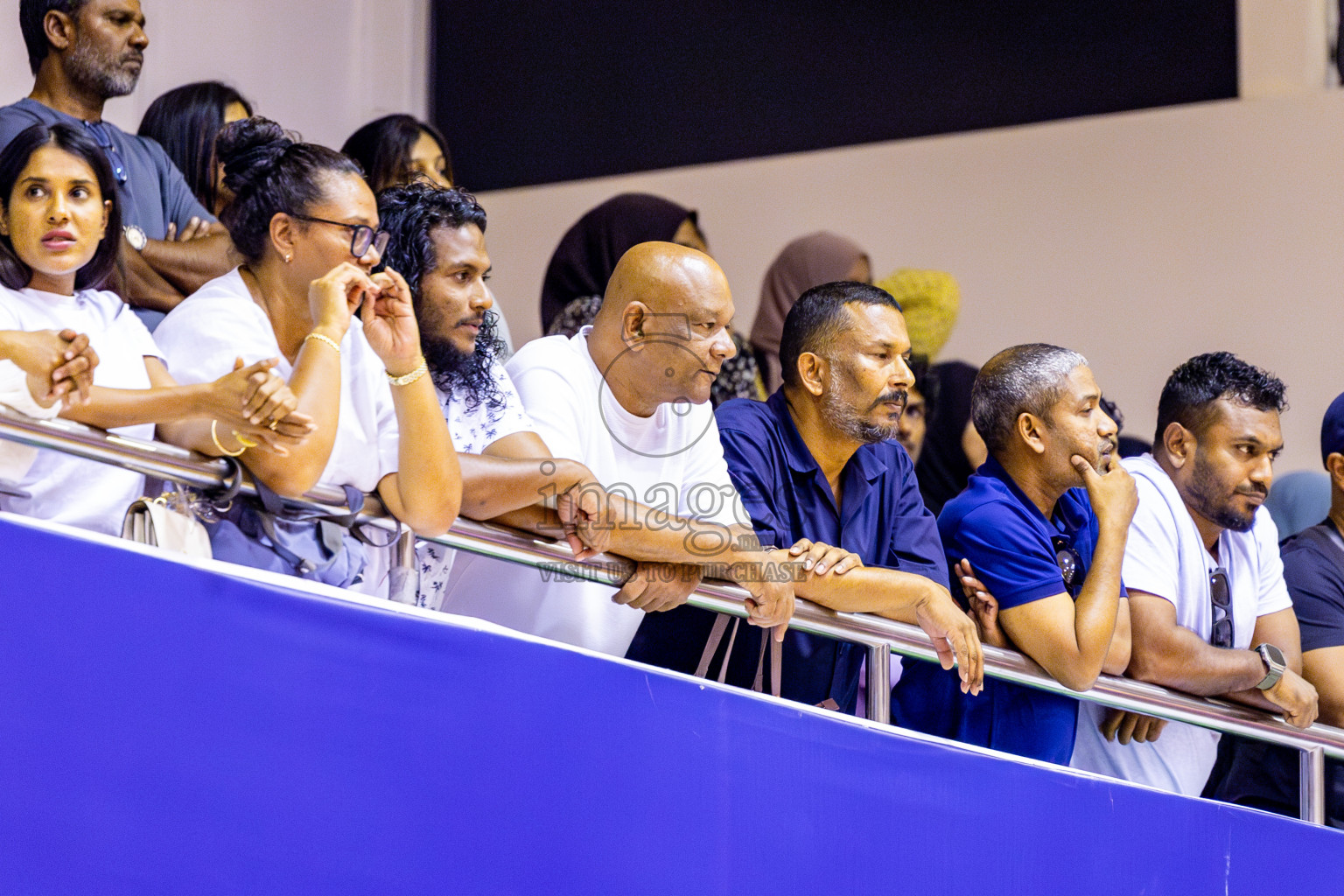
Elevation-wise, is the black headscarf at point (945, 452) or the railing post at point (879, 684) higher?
the black headscarf at point (945, 452)

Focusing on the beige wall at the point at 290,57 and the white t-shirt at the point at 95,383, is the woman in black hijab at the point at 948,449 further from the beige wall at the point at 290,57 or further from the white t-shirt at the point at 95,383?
the white t-shirt at the point at 95,383

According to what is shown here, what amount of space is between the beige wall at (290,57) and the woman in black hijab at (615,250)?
1385mm

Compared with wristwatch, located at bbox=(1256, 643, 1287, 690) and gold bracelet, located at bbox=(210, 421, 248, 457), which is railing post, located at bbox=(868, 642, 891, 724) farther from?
gold bracelet, located at bbox=(210, 421, 248, 457)

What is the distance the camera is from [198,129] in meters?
3.18

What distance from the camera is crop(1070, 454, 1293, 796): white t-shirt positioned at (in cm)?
279

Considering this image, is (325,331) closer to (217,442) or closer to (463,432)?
(217,442)

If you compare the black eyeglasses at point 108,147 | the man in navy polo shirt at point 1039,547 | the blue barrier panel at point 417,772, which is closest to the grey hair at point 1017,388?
the man in navy polo shirt at point 1039,547

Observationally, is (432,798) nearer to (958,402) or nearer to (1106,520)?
(1106,520)

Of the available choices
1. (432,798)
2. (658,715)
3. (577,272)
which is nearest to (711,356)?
(658,715)

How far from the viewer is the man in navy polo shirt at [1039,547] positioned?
2.55m

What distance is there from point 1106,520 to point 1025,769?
0.45 metres

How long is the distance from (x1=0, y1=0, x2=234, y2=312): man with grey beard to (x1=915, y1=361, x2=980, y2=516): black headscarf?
79.6 inches

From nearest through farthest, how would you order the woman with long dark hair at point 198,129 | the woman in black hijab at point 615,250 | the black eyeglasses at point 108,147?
the black eyeglasses at point 108,147 → the woman with long dark hair at point 198,129 → the woman in black hijab at point 615,250

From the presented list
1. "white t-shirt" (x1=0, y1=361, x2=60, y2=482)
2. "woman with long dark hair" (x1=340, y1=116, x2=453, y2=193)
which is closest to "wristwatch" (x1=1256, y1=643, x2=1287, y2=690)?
"woman with long dark hair" (x1=340, y1=116, x2=453, y2=193)
